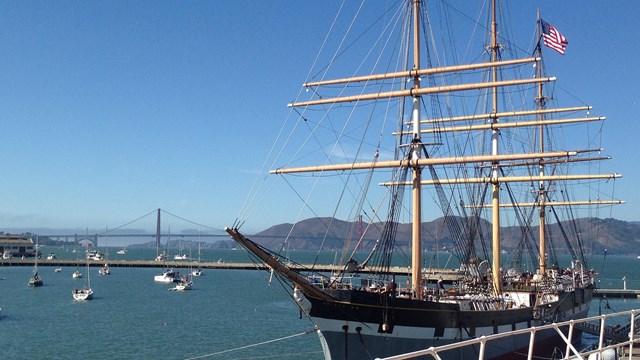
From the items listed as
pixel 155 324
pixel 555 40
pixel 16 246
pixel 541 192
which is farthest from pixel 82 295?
pixel 16 246

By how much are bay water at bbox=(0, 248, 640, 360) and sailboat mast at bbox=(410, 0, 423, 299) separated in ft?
19.6

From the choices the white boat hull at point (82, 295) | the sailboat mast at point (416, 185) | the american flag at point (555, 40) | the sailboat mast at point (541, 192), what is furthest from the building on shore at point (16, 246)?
the sailboat mast at point (416, 185)

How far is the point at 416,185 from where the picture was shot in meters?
34.0

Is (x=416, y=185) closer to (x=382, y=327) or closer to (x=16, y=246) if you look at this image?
(x=382, y=327)

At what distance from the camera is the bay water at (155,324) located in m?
45.0

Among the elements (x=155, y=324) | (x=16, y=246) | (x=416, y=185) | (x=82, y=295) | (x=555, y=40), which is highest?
(x=555, y=40)

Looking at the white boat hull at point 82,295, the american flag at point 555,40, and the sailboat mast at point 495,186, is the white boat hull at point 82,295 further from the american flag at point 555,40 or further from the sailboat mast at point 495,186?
the american flag at point 555,40

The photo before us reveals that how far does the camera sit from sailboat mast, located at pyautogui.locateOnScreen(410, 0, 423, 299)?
3209 centimetres

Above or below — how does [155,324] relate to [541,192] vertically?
below

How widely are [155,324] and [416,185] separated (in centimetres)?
3452

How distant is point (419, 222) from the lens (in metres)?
32.6

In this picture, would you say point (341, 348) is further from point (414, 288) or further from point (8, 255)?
point (8, 255)

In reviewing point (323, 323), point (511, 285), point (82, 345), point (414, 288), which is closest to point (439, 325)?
point (414, 288)

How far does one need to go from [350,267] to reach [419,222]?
555cm
